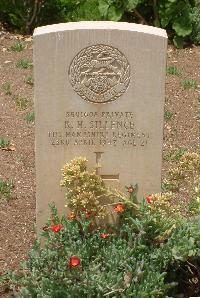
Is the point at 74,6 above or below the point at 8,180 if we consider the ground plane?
above

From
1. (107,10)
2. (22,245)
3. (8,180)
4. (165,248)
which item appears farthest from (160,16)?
(165,248)

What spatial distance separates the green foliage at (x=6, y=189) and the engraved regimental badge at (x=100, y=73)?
62.7 inches

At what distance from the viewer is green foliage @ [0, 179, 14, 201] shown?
221 inches

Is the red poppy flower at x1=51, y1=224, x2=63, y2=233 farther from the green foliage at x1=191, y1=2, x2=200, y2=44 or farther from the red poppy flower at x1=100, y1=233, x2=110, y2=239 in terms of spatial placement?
the green foliage at x1=191, y1=2, x2=200, y2=44

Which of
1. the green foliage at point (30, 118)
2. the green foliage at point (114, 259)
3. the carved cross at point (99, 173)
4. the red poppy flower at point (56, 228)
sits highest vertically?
the green foliage at point (30, 118)

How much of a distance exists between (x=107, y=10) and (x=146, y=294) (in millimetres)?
6309

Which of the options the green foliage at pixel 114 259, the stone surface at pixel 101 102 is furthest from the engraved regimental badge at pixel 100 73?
the green foliage at pixel 114 259

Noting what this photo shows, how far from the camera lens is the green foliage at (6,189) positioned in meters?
5.62

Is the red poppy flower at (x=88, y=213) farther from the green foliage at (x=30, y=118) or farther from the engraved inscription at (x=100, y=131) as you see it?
the green foliage at (x=30, y=118)

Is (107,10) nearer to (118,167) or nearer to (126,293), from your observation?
(118,167)

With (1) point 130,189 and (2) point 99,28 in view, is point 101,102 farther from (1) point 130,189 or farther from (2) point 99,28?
(1) point 130,189

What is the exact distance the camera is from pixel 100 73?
14.1ft

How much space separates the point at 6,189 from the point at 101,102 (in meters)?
1.67

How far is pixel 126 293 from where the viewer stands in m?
3.93
